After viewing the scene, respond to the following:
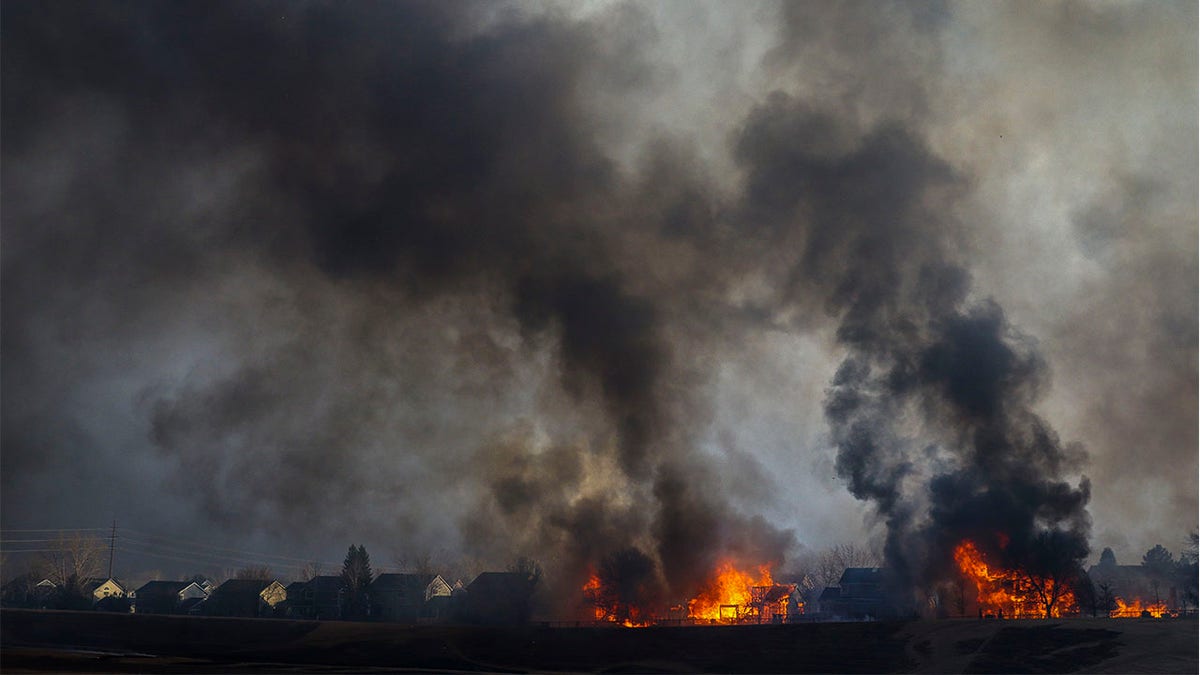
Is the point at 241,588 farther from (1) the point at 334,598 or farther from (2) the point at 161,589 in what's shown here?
(2) the point at 161,589

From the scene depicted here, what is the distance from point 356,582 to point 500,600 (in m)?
26.1

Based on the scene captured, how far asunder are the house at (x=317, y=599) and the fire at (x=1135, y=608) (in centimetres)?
8195

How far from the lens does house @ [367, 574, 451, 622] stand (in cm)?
Result: 11300

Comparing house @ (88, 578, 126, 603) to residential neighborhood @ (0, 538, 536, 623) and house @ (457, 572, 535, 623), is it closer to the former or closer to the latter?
residential neighborhood @ (0, 538, 536, 623)

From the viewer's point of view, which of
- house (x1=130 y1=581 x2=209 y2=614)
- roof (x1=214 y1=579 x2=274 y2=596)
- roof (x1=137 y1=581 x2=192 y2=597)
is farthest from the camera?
roof (x1=137 y1=581 x2=192 y2=597)

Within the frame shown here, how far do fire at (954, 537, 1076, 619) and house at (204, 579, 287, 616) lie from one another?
83.1 meters

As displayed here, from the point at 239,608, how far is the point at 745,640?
76.0m

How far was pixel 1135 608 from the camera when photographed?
9069cm

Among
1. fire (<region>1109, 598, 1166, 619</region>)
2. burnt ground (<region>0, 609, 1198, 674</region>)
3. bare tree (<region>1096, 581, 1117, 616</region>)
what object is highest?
bare tree (<region>1096, 581, 1117, 616</region>)

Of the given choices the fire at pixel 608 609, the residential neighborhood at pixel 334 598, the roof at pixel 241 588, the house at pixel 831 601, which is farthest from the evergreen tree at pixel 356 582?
the house at pixel 831 601

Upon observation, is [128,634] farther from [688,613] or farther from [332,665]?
[688,613]

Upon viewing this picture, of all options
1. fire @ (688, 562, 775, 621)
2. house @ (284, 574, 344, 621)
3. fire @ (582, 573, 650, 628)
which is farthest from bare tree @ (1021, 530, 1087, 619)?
house @ (284, 574, 344, 621)

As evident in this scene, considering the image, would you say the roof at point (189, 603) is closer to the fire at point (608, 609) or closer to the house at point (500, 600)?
the house at point (500, 600)

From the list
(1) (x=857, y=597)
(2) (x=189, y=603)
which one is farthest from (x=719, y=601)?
(2) (x=189, y=603)
